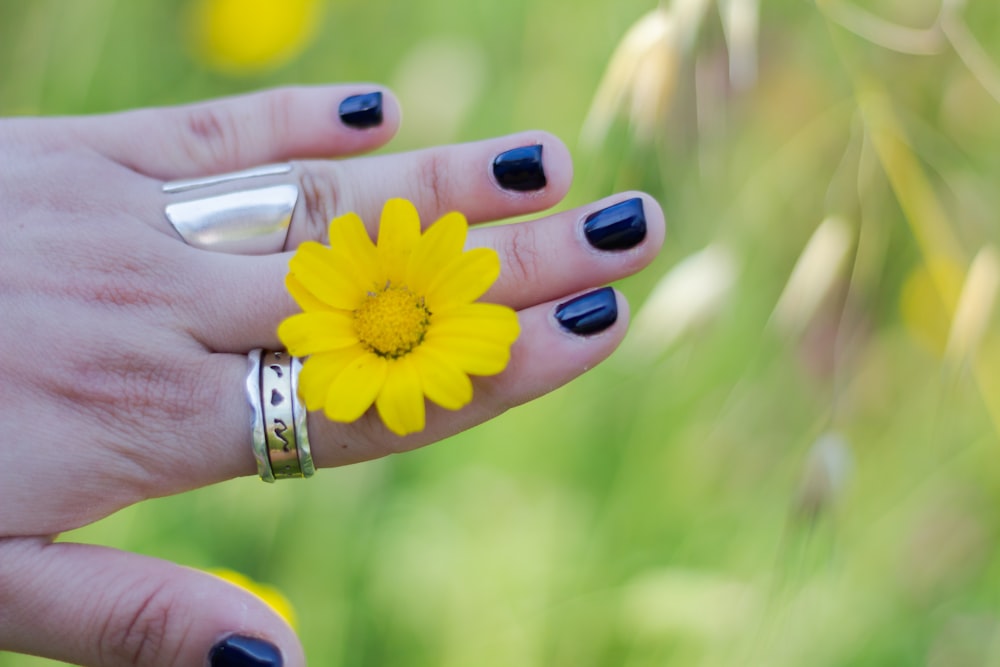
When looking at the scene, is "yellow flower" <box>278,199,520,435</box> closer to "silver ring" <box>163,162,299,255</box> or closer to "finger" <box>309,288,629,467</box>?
"finger" <box>309,288,629,467</box>

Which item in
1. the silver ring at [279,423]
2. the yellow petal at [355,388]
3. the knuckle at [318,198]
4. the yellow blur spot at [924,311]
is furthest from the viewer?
the yellow blur spot at [924,311]

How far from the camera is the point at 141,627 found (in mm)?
1074

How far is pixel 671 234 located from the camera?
154 cm

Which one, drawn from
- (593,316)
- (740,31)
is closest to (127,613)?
(593,316)

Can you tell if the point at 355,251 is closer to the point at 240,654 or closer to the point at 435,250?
the point at 435,250

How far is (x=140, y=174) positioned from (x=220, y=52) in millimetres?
909

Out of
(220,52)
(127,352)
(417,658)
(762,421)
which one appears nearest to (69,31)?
(220,52)

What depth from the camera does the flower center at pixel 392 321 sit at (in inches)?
42.8

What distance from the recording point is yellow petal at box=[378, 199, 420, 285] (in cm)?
109

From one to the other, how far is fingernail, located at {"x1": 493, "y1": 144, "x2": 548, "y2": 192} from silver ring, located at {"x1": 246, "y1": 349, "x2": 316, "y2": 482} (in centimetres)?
40

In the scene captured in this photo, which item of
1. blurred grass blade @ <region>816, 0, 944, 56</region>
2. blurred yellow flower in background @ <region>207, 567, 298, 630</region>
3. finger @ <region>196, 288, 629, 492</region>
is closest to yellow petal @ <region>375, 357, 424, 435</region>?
finger @ <region>196, 288, 629, 492</region>

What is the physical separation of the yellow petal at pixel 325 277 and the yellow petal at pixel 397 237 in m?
0.05

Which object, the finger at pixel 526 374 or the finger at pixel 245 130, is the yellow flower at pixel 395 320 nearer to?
the finger at pixel 526 374

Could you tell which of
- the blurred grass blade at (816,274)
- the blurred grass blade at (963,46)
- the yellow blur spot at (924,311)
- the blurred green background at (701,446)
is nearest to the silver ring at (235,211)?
the blurred green background at (701,446)
